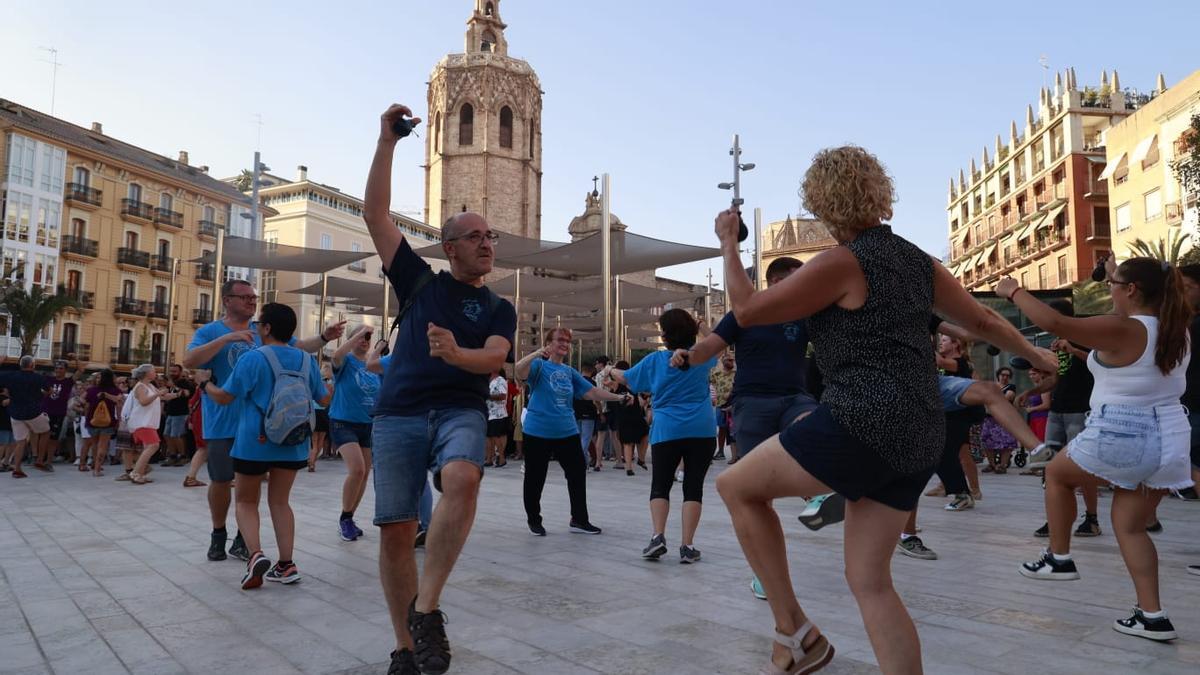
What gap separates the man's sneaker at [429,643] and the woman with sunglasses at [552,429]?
11.9 feet

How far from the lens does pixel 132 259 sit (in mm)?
43781

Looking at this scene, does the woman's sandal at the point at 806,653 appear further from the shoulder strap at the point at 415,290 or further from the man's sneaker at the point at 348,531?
the man's sneaker at the point at 348,531

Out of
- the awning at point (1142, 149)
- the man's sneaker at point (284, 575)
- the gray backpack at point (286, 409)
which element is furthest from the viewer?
the awning at point (1142, 149)

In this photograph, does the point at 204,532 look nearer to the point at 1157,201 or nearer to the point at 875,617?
the point at 875,617

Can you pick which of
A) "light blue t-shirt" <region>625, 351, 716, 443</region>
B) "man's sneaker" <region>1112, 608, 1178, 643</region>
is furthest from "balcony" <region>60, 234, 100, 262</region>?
"man's sneaker" <region>1112, 608, 1178, 643</region>

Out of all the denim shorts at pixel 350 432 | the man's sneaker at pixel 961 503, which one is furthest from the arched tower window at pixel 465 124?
the denim shorts at pixel 350 432

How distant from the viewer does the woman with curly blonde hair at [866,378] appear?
89.0 inches

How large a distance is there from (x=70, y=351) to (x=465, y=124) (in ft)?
98.7

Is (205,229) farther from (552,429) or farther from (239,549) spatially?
(239,549)

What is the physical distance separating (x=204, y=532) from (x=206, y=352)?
2.30m

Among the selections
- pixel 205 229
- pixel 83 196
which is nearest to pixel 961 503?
pixel 83 196

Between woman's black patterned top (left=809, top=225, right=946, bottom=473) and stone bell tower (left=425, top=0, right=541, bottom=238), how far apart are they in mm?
56443

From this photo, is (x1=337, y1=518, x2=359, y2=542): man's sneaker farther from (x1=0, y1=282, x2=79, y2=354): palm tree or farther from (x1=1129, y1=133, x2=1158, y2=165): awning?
(x1=1129, y1=133, x2=1158, y2=165): awning

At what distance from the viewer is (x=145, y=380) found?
12.1 m
